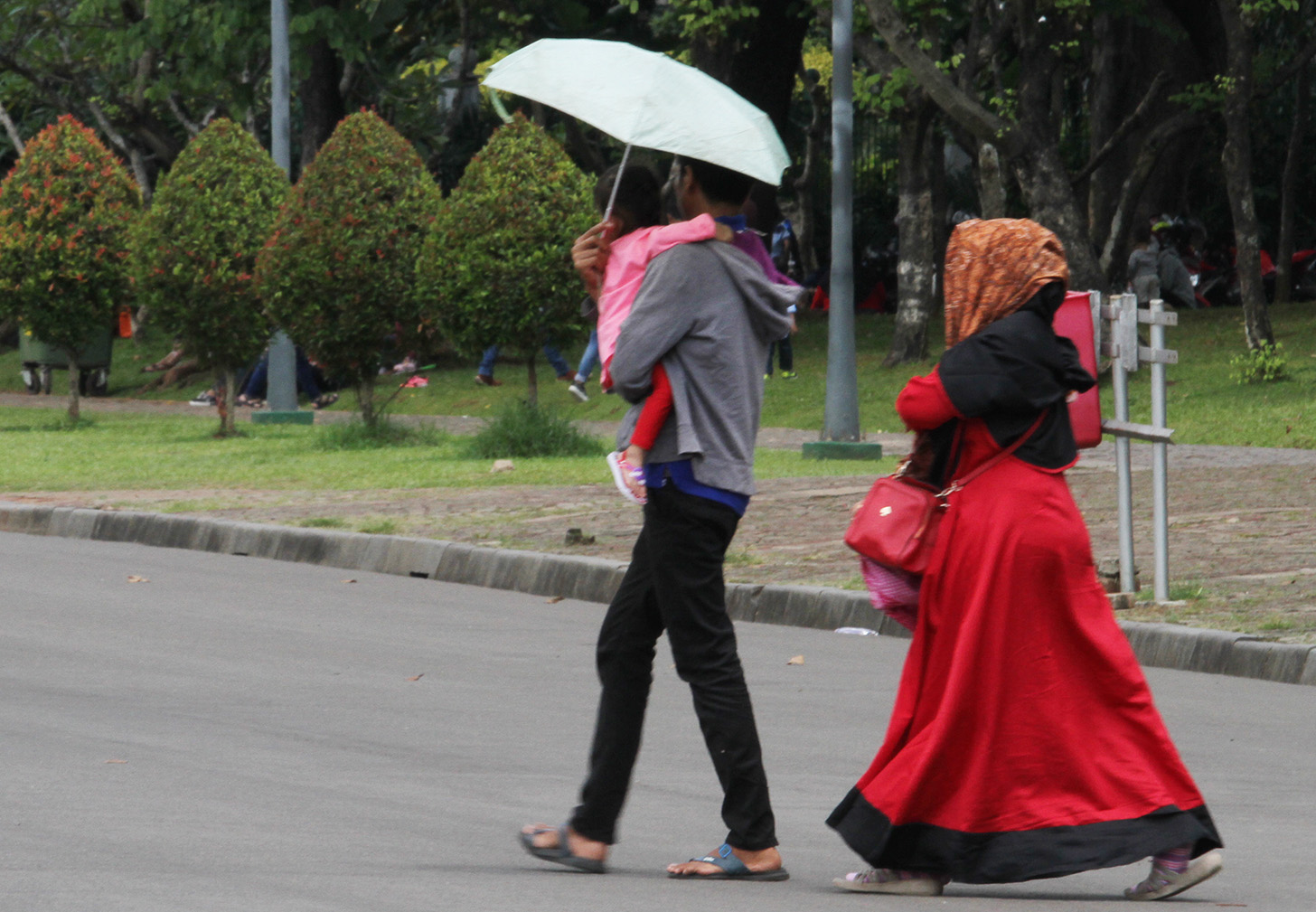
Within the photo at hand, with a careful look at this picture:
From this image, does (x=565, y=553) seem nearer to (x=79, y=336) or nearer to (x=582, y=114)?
(x=582, y=114)

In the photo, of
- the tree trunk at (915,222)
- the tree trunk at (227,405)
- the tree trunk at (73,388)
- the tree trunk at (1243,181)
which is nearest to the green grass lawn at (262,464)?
the tree trunk at (227,405)

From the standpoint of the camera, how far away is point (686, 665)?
4.54 meters

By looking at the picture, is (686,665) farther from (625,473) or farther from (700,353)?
(700,353)

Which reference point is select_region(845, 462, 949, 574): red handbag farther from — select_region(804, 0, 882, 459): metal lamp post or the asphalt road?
select_region(804, 0, 882, 459): metal lamp post

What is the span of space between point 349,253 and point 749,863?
45.1 feet

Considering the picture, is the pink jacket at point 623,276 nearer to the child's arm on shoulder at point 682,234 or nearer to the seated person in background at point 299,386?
the child's arm on shoulder at point 682,234

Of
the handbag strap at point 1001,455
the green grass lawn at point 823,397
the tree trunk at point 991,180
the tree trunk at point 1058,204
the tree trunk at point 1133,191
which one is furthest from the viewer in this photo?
the tree trunk at point 1133,191

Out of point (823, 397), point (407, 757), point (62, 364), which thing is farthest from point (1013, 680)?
point (62, 364)

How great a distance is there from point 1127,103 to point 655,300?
24.2 metres

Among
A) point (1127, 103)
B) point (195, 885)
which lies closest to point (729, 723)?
point (195, 885)

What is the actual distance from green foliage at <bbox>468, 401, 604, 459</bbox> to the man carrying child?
12.1 meters

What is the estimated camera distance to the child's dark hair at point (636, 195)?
4809 mm

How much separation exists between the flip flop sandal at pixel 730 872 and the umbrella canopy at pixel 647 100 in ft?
5.08

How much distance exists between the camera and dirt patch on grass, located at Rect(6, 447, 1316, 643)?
902 centimetres
